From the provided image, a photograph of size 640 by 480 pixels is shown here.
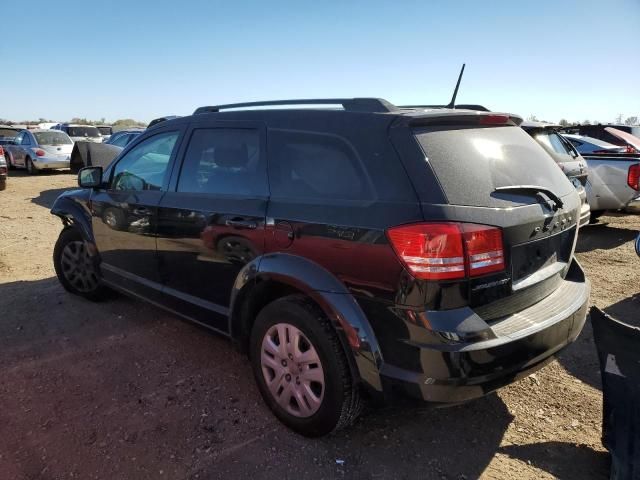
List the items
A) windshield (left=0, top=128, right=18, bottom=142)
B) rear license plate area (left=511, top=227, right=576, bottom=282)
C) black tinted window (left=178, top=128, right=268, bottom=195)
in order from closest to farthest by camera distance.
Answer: rear license plate area (left=511, top=227, right=576, bottom=282) < black tinted window (left=178, top=128, right=268, bottom=195) < windshield (left=0, top=128, right=18, bottom=142)

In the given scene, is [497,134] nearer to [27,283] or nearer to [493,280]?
[493,280]

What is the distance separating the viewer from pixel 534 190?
2.57 meters

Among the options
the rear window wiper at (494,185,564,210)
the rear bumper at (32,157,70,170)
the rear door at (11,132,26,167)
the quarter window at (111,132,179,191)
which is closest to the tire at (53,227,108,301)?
the quarter window at (111,132,179,191)

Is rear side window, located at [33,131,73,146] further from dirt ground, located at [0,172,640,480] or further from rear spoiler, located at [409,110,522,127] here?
rear spoiler, located at [409,110,522,127]

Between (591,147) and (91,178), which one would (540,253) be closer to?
(91,178)

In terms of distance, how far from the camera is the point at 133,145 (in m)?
4.14

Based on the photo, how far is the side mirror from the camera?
4.35 meters

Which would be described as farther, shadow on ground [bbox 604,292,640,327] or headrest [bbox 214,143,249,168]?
shadow on ground [bbox 604,292,640,327]

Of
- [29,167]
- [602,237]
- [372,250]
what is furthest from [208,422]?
[29,167]

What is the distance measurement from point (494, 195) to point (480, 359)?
78 centimetres

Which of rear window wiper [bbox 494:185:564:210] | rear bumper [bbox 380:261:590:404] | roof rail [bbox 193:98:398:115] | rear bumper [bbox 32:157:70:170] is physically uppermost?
roof rail [bbox 193:98:398:115]

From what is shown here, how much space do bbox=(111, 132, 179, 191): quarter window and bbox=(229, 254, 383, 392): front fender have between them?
1.46 metres

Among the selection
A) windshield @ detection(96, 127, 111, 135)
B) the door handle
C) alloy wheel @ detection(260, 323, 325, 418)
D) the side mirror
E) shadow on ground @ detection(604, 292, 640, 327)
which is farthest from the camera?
windshield @ detection(96, 127, 111, 135)

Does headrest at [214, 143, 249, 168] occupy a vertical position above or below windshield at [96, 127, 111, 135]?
above
